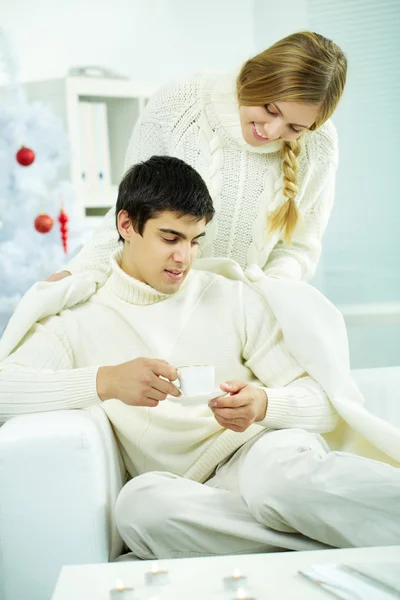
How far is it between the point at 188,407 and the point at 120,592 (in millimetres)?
756

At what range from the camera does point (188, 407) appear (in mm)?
1790

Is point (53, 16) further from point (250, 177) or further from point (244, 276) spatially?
point (244, 276)

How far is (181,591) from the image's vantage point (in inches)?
41.6

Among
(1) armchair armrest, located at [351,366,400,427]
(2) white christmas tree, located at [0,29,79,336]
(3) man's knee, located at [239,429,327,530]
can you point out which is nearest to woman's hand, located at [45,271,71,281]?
(3) man's knee, located at [239,429,327,530]

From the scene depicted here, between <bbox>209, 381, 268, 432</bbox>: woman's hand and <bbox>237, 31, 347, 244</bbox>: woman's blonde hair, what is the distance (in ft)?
2.42

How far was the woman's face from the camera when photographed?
6.19 feet

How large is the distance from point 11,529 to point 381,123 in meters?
3.79

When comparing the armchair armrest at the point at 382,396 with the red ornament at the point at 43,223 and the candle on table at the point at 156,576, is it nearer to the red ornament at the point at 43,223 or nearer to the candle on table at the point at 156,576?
the candle on table at the point at 156,576

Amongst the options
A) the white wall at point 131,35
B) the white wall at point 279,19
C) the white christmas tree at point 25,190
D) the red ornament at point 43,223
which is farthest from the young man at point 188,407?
the white wall at point 279,19

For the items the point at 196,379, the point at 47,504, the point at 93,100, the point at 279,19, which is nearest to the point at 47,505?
the point at 47,504

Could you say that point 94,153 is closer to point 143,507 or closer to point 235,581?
point 143,507

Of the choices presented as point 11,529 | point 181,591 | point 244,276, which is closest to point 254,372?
point 244,276

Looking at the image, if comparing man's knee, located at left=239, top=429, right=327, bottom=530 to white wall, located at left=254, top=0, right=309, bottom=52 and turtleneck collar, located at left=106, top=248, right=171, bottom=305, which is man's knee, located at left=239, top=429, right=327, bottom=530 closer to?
turtleneck collar, located at left=106, top=248, right=171, bottom=305

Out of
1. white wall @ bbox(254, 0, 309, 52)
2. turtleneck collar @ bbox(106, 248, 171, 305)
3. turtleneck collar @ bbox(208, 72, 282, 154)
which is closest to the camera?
turtleneck collar @ bbox(106, 248, 171, 305)
